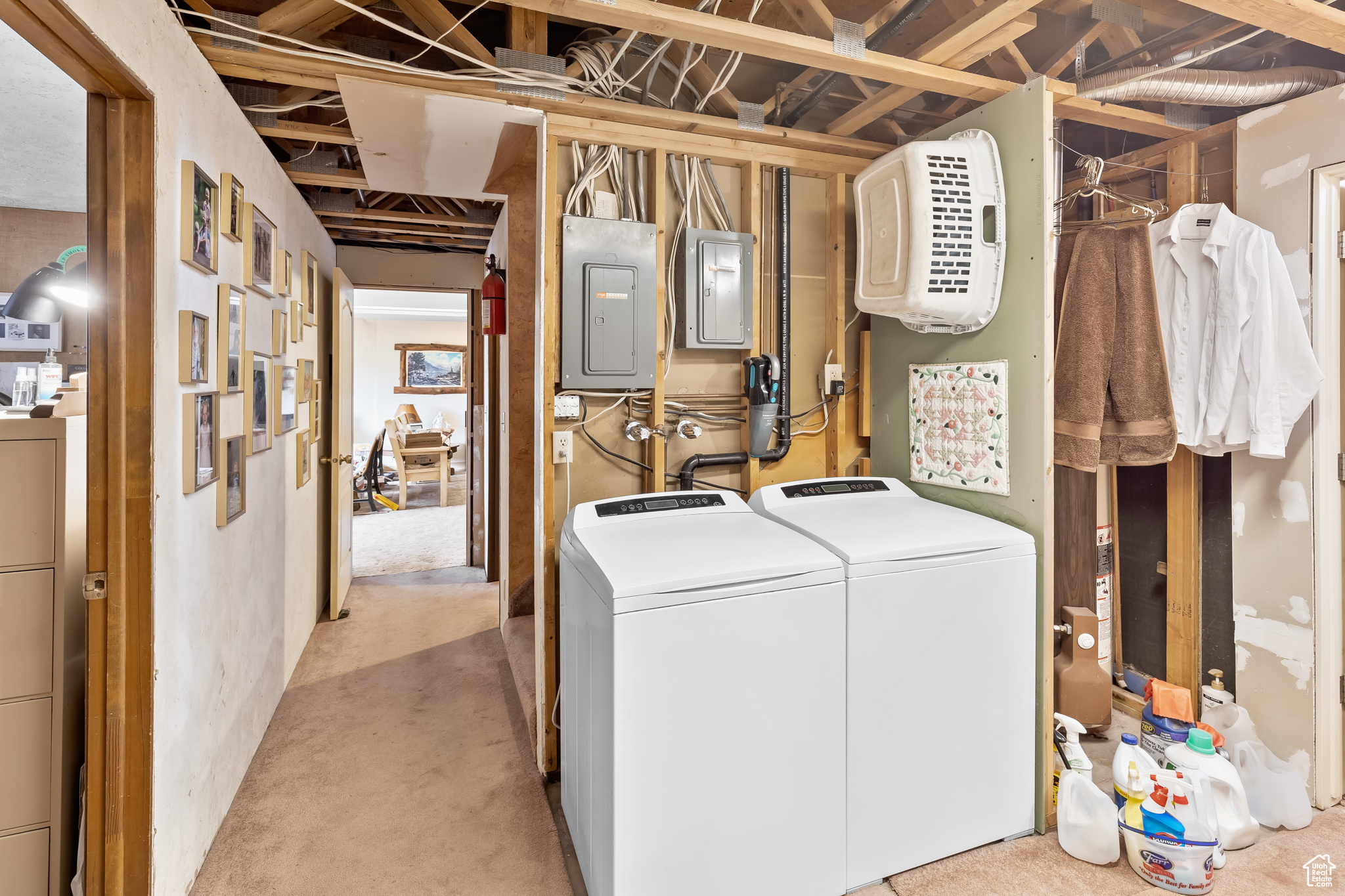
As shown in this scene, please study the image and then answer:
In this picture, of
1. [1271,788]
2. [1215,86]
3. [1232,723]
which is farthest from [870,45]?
[1271,788]

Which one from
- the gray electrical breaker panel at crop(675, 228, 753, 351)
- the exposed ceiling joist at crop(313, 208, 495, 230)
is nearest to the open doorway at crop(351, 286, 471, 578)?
the exposed ceiling joist at crop(313, 208, 495, 230)

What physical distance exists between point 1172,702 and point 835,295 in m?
1.84

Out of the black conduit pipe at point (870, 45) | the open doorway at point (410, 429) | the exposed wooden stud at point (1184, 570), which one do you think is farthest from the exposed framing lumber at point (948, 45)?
the open doorway at point (410, 429)

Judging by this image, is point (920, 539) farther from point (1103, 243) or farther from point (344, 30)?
point (344, 30)

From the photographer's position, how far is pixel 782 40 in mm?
1848

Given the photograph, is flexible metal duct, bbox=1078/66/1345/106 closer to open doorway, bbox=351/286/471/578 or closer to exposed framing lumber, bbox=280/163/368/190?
exposed framing lumber, bbox=280/163/368/190

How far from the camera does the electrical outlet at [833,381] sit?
102 inches

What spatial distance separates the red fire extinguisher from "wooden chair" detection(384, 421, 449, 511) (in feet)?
14.3

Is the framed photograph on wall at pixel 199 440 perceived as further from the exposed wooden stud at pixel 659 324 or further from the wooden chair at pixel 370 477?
the wooden chair at pixel 370 477

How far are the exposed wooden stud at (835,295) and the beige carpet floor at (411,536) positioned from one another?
3.63m

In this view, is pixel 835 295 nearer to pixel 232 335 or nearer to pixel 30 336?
pixel 232 335

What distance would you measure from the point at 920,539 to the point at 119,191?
2.15m

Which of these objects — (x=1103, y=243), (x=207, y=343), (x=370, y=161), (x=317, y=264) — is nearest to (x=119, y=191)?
(x=207, y=343)

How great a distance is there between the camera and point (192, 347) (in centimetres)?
178
